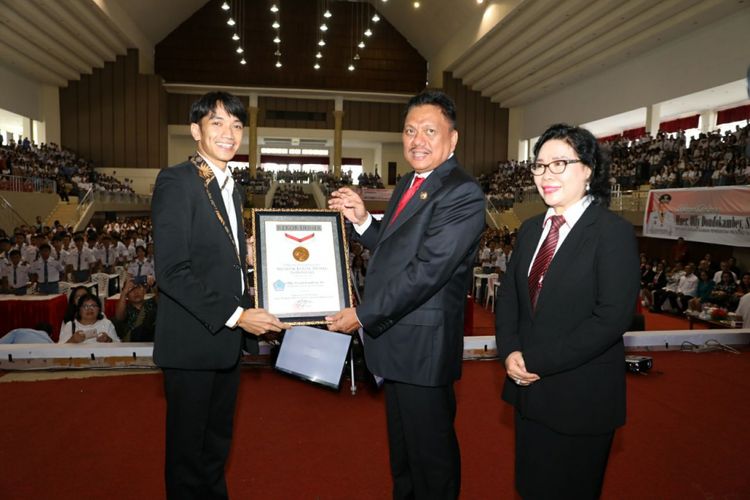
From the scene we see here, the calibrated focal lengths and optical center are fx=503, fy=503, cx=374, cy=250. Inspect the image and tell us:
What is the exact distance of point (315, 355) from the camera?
12.7 ft

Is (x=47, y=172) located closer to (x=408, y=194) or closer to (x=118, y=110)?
(x=118, y=110)

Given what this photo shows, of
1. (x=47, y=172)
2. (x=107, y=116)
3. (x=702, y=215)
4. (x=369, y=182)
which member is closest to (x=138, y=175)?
(x=107, y=116)

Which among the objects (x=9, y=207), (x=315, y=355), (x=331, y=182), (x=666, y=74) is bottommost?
(x=315, y=355)

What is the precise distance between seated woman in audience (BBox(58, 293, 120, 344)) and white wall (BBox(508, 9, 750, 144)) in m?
14.6

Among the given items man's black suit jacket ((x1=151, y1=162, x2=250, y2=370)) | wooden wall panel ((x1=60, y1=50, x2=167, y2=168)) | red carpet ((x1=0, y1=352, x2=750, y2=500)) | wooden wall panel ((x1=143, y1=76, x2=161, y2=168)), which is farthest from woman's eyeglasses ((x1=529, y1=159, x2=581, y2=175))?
wooden wall panel ((x1=143, y1=76, x2=161, y2=168))

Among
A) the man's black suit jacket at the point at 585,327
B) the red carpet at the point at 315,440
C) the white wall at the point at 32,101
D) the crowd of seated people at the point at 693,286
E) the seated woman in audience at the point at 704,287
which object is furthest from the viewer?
the white wall at the point at 32,101

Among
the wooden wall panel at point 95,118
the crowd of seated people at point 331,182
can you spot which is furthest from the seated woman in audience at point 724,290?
the wooden wall panel at point 95,118

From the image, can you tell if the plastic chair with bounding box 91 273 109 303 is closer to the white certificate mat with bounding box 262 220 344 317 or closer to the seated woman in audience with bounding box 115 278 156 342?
the seated woman in audience with bounding box 115 278 156 342

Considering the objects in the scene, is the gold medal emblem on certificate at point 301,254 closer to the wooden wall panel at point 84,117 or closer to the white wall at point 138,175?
the white wall at point 138,175

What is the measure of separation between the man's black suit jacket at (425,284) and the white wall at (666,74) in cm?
1405

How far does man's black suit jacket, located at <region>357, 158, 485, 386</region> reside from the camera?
1.82 meters

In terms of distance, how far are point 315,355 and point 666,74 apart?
55.3 feet

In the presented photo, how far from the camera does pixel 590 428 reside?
1646 millimetres

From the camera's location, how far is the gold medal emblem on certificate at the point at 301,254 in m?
2.27
